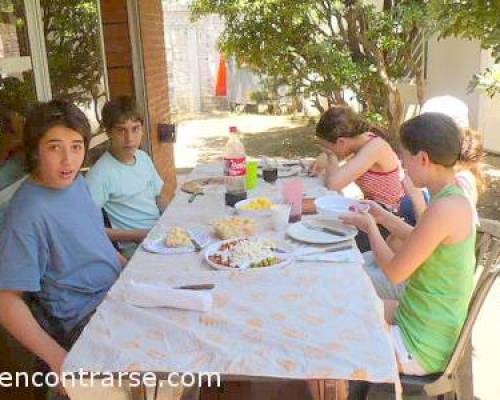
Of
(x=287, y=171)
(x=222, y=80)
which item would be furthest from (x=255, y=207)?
(x=222, y=80)

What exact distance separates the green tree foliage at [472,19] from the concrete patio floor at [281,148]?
1.60 meters

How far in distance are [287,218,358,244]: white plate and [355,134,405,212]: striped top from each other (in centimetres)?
90

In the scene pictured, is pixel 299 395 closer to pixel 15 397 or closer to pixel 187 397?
pixel 187 397

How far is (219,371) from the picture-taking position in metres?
1.30

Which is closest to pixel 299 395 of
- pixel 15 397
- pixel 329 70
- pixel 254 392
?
pixel 254 392

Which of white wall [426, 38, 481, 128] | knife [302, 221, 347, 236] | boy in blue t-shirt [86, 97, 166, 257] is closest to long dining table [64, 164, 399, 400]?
knife [302, 221, 347, 236]

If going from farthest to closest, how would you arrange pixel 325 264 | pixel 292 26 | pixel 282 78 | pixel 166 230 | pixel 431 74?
pixel 431 74
pixel 282 78
pixel 292 26
pixel 166 230
pixel 325 264

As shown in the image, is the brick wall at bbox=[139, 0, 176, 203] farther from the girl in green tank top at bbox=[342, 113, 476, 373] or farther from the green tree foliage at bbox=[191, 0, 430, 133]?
the girl in green tank top at bbox=[342, 113, 476, 373]

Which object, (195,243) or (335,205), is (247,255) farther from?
(335,205)

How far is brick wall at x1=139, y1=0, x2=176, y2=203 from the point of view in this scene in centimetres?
496

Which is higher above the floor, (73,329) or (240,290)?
(240,290)

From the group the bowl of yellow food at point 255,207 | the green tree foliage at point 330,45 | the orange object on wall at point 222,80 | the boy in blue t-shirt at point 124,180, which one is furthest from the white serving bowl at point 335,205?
the orange object on wall at point 222,80

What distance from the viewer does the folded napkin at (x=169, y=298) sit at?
1.56 metres

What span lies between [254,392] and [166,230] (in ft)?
2.84
